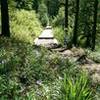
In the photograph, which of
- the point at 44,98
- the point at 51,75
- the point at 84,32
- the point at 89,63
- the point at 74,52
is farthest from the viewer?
the point at 84,32

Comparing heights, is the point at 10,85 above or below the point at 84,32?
above

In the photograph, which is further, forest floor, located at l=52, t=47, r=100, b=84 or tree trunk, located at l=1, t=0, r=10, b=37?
tree trunk, located at l=1, t=0, r=10, b=37

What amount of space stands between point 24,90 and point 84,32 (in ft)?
98.9

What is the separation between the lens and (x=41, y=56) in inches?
401

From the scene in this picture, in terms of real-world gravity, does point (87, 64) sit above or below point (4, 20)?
below

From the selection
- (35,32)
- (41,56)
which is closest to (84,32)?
(35,32)

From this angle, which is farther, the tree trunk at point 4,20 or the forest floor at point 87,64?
the tree trunk at point 4,20

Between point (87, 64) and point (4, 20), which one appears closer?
point (87, 64)

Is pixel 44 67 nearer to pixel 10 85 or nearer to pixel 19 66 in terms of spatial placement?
pixel 19 66

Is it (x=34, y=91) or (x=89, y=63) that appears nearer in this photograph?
(x=34, y=91)

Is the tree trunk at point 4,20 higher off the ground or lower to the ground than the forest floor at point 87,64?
higher

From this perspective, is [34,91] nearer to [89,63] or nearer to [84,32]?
[89,63]

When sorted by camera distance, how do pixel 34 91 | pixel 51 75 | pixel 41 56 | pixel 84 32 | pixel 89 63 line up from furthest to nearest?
pixel 84 32
pixel 89 63
pixel 41 56
pixel 51 75
pixel 34 91

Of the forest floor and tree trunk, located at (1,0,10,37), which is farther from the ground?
tree trunk, located at (1,0,10,37)
